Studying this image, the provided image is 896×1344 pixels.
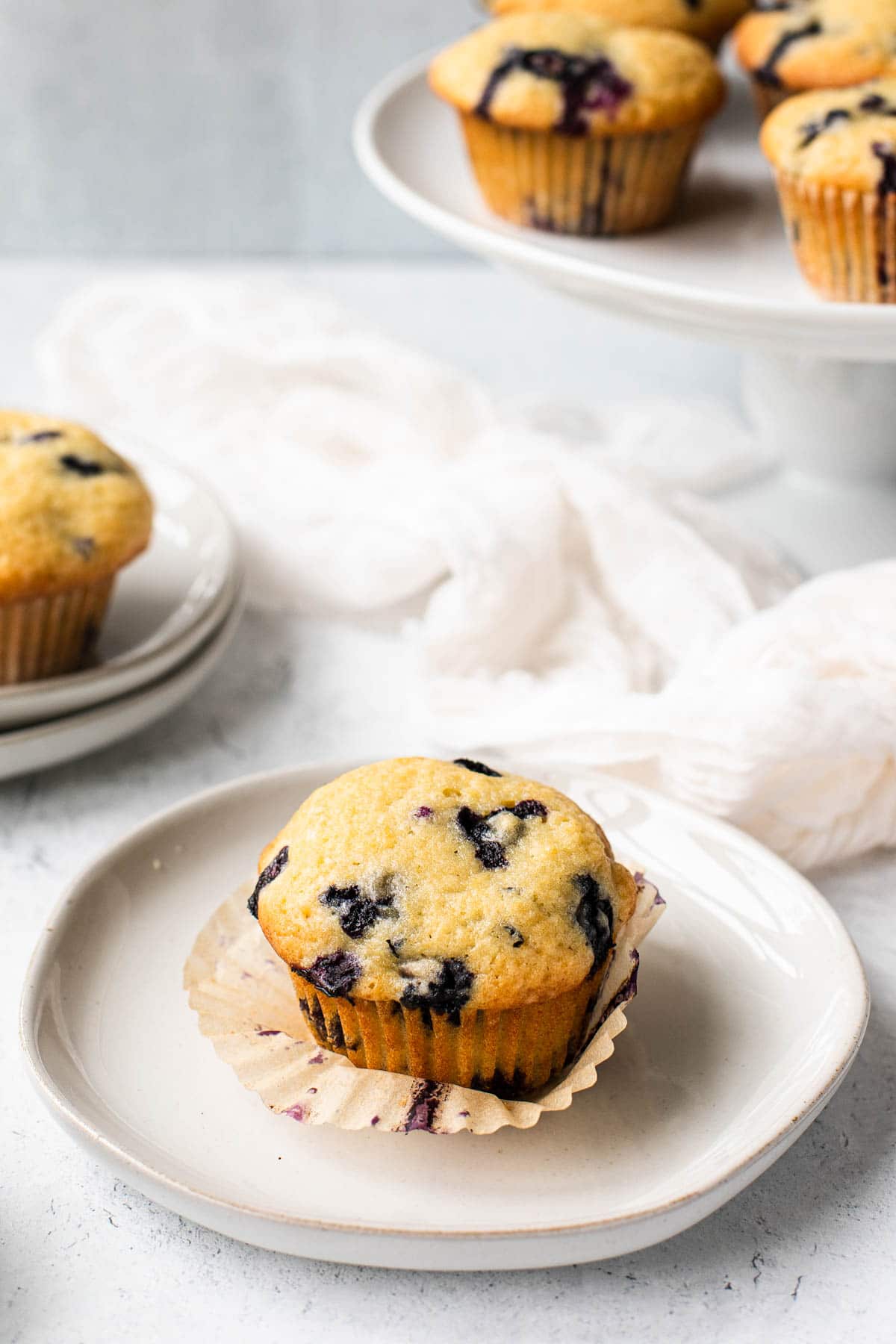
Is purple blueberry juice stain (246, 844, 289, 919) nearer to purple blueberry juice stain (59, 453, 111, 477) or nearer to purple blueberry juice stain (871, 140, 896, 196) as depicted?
purple blueberry juice stain (59, 453, 111, 477)

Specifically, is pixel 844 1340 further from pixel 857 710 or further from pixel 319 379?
pixel 319 379

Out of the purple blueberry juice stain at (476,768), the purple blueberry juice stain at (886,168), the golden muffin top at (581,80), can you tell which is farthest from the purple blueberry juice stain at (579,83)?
the purple blueberry juice stain at (476,768)

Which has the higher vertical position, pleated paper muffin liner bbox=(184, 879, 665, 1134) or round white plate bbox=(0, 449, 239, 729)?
pleated paper muffin liner bbox=(184, 879, 665, 1134)

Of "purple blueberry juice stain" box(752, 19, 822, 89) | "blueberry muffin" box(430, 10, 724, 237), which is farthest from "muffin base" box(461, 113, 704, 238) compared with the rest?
"purple blueberry juice stain" box(752, 19, 822, 89)

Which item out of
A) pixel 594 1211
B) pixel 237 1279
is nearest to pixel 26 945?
pixel 237 1279

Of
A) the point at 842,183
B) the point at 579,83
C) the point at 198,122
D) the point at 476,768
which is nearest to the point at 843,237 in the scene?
the point at 842,183

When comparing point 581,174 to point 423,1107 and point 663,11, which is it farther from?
point 423,1107

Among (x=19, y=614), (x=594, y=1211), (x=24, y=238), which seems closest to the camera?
(x=594, y=1211)
